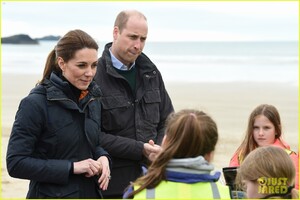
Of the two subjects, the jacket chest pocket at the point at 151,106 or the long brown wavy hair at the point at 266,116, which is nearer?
the jacket chest pocket at the point at 151,106

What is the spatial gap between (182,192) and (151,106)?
1.78 metres

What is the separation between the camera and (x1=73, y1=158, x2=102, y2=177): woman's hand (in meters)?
3.82

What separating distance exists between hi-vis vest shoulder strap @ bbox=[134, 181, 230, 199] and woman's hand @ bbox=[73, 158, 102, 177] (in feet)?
2.59

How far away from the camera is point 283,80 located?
86.5ft

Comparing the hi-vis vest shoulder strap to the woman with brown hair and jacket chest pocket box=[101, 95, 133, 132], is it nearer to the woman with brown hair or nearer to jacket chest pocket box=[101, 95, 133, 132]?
the woman with brown hair

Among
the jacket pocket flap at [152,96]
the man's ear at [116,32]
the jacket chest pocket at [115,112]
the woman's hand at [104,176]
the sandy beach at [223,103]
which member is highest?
the man's ear at [116,32]

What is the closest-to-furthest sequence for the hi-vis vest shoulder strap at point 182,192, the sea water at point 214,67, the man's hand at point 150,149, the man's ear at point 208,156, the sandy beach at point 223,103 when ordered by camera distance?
1. the hi-vis vest shoulder strap at point 182,192
2. the man's ear at point 208,156
3. the man's hand at point 150,149
4. the sandy beach at point 223,103
5. the sea water at point 214,67

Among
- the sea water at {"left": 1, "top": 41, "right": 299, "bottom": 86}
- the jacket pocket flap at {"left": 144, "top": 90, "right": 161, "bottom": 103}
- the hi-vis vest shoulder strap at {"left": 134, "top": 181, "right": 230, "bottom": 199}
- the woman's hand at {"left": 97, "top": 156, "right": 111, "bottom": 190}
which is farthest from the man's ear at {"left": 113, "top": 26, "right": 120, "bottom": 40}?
the sea water at {"left": 1, "top": 41, "right": 299, "bottom": 86}

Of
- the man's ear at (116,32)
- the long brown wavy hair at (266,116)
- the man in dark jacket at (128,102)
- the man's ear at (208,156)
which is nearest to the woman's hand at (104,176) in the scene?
the man in dark jacket at (128,102)

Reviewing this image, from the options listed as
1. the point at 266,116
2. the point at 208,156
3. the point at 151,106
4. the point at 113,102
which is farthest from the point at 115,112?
the point at 208,156

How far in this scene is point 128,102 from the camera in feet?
15.4

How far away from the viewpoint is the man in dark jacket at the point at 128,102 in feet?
15.0

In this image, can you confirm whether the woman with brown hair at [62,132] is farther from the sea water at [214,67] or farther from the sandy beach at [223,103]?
the sandy beach at [223,103]

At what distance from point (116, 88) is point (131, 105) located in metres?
0.17
